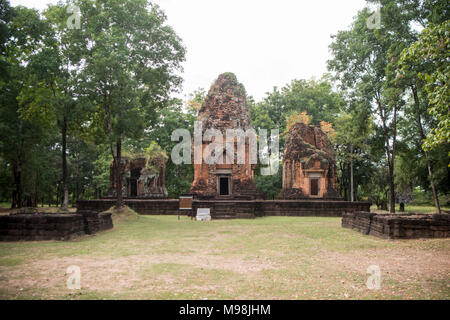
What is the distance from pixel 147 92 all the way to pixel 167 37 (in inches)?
123

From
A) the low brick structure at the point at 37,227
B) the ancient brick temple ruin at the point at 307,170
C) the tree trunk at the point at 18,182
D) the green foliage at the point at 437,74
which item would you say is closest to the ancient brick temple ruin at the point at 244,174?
the ancient brick temple ruin at the point at 307,170

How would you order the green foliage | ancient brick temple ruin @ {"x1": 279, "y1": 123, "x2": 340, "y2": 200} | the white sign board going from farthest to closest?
ancient brick temple ruin @ {"x1": 279, "y1": 123, "x2": 340, "y2": 200} → the white sign board → the green foliage

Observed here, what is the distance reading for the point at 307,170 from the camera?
2433 cm

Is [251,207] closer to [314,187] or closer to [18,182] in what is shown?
[314,187]

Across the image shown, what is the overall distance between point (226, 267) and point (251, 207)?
465 inches

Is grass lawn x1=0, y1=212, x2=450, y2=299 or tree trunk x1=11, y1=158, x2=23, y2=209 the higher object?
tree trunk x1=11, y1=158, x2=23, y2=209

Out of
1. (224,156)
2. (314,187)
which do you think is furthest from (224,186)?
(314,187)

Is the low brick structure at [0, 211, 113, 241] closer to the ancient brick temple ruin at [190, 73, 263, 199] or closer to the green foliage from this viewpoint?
the green foliage

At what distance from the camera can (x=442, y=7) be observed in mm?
10391

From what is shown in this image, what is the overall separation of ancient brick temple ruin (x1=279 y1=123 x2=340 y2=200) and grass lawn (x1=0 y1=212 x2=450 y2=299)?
14.2 meters

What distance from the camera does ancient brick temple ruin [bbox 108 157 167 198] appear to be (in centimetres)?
2716

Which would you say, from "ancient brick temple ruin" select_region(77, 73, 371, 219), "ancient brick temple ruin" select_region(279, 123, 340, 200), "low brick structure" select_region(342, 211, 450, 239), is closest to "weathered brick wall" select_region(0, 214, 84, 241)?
"low brick structure" select_region(342, 211, 450, 239)
